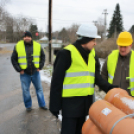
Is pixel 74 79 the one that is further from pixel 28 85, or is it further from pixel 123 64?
pixel 28 85

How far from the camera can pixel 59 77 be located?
2121 mm

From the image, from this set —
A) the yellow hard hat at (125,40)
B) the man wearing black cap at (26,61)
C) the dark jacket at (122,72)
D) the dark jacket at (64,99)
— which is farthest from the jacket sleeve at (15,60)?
the yellow hard hat at (125,40)

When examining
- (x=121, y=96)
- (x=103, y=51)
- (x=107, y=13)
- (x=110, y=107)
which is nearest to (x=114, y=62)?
(x=121, y=96)

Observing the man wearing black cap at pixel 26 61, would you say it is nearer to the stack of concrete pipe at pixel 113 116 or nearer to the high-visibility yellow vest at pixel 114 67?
the high-visibility yellow vest at pixel 114 67

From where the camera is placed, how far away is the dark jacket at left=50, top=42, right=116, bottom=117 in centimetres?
211

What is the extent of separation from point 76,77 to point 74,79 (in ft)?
0.13

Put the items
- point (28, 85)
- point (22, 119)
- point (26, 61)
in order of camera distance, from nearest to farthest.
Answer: point (22, 119) → point (26, 61) → point (28, 85)

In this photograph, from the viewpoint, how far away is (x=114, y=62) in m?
2.77

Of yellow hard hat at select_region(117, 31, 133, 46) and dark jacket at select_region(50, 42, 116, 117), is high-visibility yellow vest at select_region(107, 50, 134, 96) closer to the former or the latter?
yellow hard hat at select_region(117, 31, 133, 46)

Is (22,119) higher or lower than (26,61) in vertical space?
lower

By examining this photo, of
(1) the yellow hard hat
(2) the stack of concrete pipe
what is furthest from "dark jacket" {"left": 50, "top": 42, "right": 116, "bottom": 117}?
(1) the yellow hard hat

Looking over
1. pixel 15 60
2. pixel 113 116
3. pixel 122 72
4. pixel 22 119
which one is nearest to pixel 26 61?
pixel 15 60

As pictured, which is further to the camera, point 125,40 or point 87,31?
point 125,40

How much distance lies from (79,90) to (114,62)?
3.07 ft
